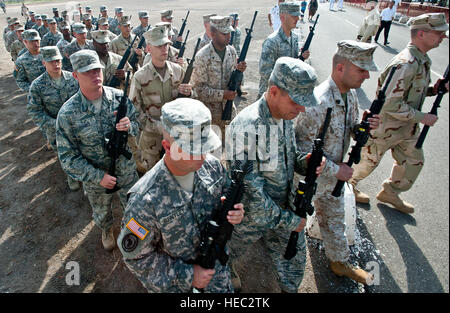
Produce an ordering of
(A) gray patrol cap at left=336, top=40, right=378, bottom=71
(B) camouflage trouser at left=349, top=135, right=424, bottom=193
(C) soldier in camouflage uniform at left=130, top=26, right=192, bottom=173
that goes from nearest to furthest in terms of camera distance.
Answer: (A) gray patrol cap at left=336, top=40, right=378, bottom=71
(B) camouflage trouser at left=349, top=135, right=424, bottom=193
(C) soldier in camouflage uniform at left=130, top=26, right=192, bottom=173

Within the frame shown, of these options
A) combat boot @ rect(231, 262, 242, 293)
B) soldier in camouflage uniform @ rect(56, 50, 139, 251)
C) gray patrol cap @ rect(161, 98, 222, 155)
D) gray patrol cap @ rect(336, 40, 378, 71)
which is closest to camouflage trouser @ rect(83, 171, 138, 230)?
soldier in camouflage uniform @ rect(56, 50, 139, 251)

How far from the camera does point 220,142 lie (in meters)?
1.85

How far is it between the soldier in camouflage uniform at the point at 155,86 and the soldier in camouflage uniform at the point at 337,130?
2104mm

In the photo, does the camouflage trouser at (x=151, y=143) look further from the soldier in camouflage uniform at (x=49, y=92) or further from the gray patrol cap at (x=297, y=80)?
the gray patrol cap at (x=297, y=80)

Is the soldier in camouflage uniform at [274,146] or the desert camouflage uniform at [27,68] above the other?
the soldier in camouflage uniform at [274,146]

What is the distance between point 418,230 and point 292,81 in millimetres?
3116

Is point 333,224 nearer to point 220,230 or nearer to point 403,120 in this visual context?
point 220,230

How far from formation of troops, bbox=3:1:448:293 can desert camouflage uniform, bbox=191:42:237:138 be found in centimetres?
2

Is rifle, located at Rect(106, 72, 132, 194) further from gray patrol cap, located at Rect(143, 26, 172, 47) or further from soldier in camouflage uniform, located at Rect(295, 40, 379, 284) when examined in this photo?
soldier in camouflage uniform, located at Rect(295, 40, 379, 284)

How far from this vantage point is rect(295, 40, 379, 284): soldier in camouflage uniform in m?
2.60

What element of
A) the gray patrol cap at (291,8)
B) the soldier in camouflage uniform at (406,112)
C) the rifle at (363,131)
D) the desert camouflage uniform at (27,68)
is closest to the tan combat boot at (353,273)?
the rifle at (363,131)

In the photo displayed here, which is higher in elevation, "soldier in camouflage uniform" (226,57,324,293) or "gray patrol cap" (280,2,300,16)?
"gray patrol cap" (280,2,300,16)


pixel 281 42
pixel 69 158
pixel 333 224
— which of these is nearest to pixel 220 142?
pixel 333 224

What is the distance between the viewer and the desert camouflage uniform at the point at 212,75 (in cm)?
426
